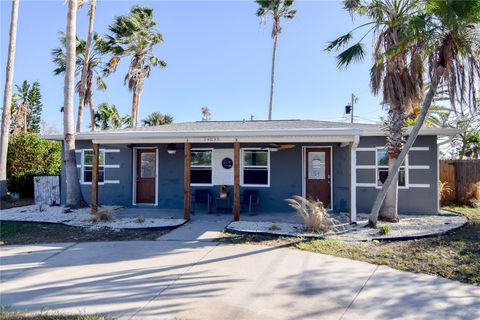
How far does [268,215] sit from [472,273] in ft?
18.8

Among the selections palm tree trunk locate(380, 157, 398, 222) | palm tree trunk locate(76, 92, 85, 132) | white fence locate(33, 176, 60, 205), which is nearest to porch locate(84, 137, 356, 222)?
palm tree trunk locate(380, 157, 398, 222)

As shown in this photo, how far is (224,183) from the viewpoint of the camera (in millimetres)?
11156

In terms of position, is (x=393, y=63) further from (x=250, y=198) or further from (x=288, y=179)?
(x=250, y=198)

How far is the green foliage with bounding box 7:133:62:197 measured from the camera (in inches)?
589

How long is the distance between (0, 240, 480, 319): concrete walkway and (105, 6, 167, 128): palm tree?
1352 centimetres

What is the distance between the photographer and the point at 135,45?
18.0 metres

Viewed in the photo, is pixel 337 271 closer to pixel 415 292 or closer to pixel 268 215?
pixel 415 292

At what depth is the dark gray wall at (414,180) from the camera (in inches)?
402

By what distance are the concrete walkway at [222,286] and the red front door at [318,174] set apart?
15.8 feet

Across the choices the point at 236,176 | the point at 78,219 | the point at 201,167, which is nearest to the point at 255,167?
the point at 201,167

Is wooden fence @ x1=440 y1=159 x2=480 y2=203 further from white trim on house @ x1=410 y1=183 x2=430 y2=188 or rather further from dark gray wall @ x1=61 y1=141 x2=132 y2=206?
dark gray wall @ x1=61 y1=141 x2=132 y2=206

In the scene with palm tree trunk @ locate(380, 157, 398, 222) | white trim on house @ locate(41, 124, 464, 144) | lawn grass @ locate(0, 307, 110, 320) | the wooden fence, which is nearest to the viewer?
lawn grass @ locate(0, 307, 110, 320)

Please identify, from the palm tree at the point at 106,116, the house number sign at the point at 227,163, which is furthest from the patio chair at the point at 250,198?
the palm tree at the point at 106,116

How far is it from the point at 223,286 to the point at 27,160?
15355 millimetres
